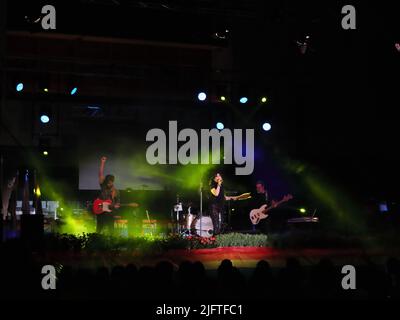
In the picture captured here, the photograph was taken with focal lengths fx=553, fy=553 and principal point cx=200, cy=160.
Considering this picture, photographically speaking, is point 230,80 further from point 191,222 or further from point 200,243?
point 200,243

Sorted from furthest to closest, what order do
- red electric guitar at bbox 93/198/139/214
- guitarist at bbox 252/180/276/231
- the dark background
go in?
guitarist at bbox 252/180/276/231 < red electric guitar at bbox 93/198/139/214 < the dark background

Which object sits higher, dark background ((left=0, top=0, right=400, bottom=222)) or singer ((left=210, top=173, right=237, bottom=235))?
dark background ((left=0, top=0, right=400, bottom=222))

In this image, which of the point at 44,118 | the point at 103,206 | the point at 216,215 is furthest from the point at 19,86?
the point at 216,215

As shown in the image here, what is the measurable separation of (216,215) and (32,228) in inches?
182

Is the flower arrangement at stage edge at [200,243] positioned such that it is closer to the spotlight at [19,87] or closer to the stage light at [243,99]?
the stage light at [243,99]

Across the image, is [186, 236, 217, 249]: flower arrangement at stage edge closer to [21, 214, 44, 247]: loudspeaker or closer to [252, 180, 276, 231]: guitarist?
[252, 180, 276, 231]: guitarist

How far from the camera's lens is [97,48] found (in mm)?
12953

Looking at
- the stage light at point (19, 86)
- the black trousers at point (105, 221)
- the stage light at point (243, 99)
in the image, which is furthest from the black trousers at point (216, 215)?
the stage light at point (19, 86)

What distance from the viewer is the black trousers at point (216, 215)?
11008 millimetres

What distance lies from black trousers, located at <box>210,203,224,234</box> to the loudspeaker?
4406 mm

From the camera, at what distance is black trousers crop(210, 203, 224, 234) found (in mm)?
11008

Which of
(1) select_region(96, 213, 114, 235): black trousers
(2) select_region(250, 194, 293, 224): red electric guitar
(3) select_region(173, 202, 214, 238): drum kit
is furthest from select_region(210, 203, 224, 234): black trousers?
(1) select_region(96, 213, 114, 235): black trousers
